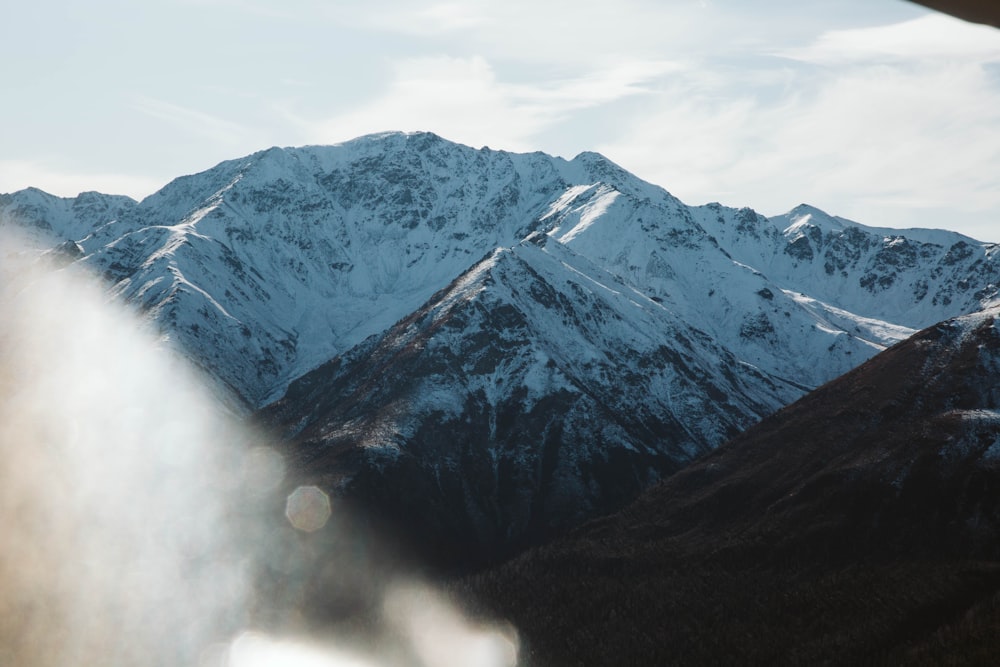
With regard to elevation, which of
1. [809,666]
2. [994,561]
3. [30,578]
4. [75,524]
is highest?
[30,578]

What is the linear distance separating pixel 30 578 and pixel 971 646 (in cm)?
14812

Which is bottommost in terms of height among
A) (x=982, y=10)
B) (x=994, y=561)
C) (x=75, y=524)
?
(x=994, y=561)

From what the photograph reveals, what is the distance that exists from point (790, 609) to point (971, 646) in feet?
137

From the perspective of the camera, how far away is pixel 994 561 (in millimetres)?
193000

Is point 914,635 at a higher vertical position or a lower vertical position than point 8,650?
lower

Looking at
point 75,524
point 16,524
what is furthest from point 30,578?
point 75,524

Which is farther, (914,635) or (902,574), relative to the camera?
(902,574)

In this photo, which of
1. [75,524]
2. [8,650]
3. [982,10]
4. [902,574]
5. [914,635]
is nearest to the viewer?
[982,10]

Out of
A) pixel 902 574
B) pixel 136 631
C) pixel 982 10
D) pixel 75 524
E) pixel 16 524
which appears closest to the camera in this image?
pixel 982 10

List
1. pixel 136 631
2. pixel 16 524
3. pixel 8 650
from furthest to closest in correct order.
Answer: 1. pixel 136 631
2. pixel 16 524
3. pixel 8 650

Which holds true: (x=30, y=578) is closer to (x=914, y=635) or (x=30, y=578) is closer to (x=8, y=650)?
(x=8, y=650)

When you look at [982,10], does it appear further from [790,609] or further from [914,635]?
[790,609]

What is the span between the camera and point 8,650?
92562 mm

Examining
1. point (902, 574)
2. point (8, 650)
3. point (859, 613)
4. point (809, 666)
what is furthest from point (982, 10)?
point (902, 574)
